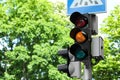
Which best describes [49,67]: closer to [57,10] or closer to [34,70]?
[34,70]

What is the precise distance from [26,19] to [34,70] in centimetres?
391

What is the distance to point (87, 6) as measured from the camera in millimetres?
7711

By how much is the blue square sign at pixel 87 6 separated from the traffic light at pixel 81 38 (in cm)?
28

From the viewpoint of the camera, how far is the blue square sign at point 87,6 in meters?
7.61

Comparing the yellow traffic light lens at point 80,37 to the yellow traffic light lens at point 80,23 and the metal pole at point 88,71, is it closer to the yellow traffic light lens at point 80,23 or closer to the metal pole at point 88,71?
the yellow traffic light lens at point 80,23

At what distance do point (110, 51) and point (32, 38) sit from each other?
6.06m

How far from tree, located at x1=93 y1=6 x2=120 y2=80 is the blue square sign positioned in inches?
886


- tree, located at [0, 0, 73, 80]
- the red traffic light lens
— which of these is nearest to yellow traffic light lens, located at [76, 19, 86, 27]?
the red traffic light lens

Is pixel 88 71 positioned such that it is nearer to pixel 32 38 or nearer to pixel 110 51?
pixel 110 51

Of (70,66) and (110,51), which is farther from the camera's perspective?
(110,51)

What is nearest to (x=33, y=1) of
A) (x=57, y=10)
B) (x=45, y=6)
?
(x=45, y=6)

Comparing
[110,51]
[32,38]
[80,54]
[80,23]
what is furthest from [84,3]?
[32,38]

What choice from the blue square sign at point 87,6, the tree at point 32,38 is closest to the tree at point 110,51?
the tree at point 32,38

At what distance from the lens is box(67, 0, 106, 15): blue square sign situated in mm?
7605
